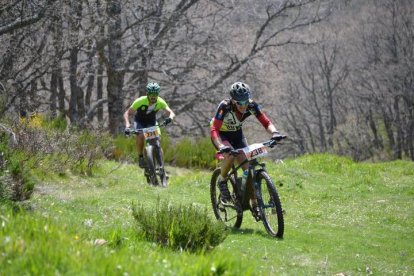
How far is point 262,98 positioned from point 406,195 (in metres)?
17.8

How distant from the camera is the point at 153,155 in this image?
520 inches

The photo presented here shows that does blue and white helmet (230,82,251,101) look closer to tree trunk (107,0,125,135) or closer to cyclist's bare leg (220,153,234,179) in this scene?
cyclist's bare leg (220,153,234,179)

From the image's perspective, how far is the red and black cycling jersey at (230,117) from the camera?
28.2 ft

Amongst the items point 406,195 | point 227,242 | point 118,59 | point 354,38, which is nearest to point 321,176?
point 406,195

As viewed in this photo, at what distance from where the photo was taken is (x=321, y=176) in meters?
15.0

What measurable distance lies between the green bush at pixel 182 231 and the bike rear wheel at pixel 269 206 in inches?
63.5

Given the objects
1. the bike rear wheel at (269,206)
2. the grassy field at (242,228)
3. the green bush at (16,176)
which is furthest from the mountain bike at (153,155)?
the bike rear wheel at (269,206)

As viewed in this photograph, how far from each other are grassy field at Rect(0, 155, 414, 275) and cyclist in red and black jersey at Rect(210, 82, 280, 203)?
1.02m

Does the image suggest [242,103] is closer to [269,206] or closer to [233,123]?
[233,123]

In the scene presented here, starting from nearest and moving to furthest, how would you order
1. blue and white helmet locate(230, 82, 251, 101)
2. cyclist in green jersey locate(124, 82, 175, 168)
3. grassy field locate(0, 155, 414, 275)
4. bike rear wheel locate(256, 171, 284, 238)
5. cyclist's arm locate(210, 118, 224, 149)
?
grassy field locate(0, 155, 414, 275) < bike rear wheel locate(256, 171, 284, 238) < blue and white helmet locate(230, 82, 251, 101) < cyclist's arm locate(210, 118, 224, 149) < cyclist in green jersey locate(124, 82, 175, 168)

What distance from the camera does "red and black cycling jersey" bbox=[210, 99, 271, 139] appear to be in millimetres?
8586

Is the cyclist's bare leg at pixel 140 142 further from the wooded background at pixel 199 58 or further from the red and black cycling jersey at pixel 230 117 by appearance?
the red and black cycling jersey at pixel 230 117

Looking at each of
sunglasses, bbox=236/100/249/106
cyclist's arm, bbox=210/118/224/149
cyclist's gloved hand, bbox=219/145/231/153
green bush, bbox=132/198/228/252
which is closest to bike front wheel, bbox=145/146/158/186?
cyclist's arm, bbox=210/118/224/149

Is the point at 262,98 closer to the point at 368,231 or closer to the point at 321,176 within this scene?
the point at 321,176
